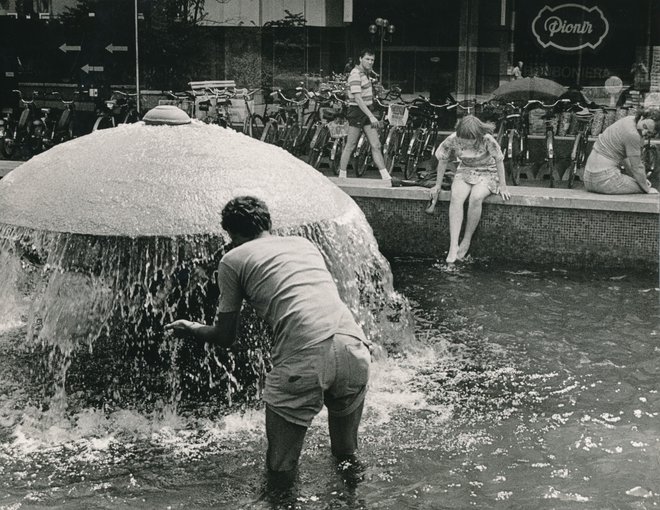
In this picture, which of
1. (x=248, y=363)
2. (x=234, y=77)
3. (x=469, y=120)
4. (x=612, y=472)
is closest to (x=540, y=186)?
(x=469, y=120)

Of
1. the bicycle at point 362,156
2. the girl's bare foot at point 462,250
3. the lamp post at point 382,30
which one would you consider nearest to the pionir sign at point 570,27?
the lamp post at point 382,30

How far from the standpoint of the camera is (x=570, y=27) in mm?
14336

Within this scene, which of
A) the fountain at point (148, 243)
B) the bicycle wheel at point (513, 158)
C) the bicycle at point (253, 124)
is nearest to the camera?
the fountain at point (148, 243)

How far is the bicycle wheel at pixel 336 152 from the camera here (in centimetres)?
1395

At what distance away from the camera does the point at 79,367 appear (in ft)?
24.6

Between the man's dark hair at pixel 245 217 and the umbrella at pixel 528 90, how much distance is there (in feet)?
32.4

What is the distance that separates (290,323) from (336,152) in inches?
369

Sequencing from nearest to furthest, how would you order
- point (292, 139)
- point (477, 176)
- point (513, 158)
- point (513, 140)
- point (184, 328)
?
point (184, 328)
point (477, 176)
point (513, 158)
point (513, 140)
point (292, 139)

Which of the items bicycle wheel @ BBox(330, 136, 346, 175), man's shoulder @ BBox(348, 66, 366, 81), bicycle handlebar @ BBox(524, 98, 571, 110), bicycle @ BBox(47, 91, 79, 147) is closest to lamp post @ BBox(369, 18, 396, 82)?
bicycle wheel @ BBox(330, 136, 346, 175)

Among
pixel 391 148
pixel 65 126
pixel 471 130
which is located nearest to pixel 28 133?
pixel 65 126

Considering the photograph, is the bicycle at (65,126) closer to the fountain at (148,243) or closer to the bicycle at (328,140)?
the bicycle at (328,140)

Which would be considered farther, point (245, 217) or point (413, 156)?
point (413, 156)

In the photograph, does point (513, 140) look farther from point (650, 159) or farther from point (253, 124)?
point (253, 124)

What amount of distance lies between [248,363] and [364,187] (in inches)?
195
